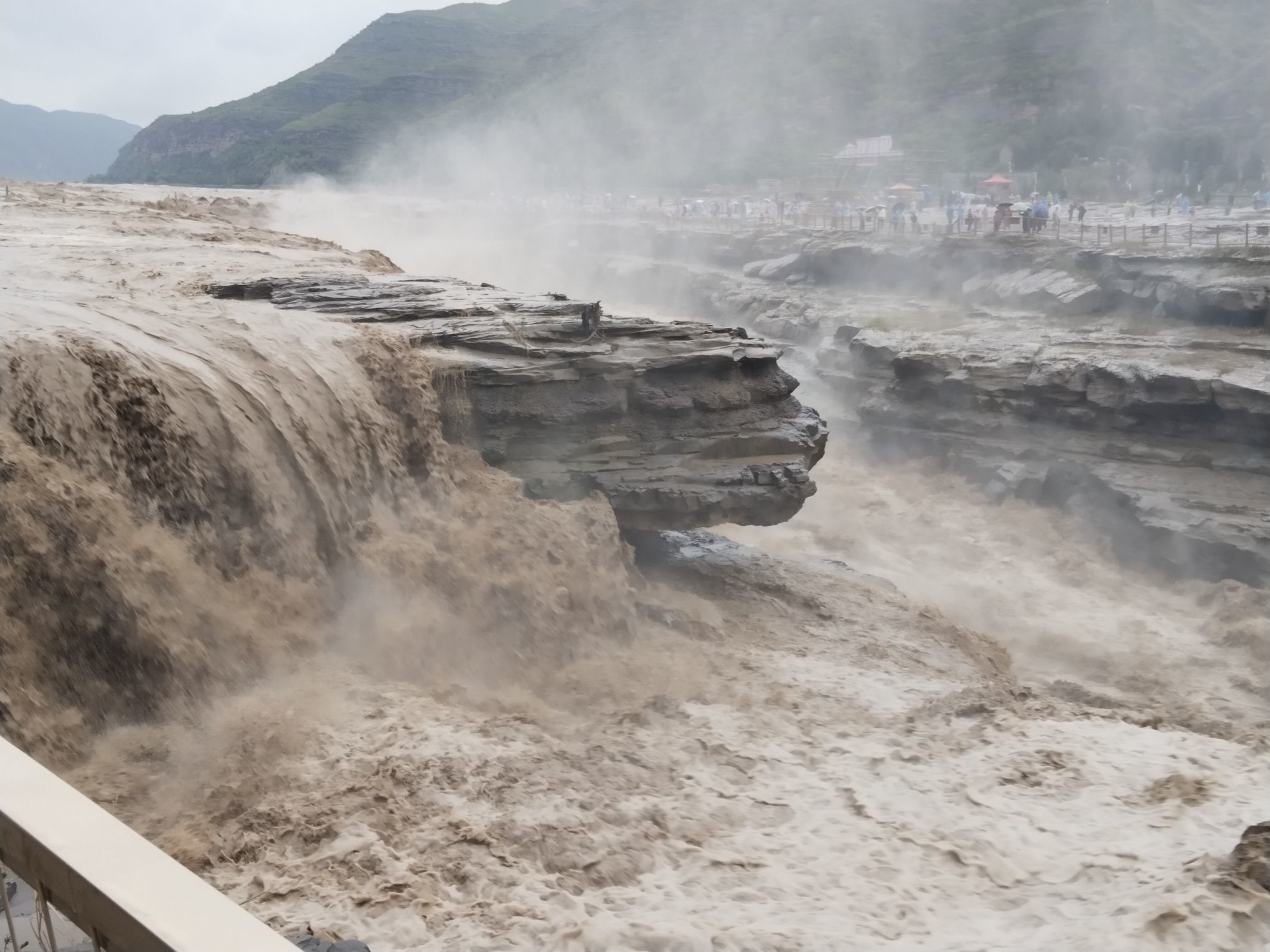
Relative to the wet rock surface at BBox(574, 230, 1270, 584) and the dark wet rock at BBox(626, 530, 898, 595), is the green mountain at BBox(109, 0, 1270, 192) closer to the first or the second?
the wet rock surface at BBox(574, 230, 1270, 584)

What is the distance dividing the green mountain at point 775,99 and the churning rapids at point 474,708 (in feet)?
93.3

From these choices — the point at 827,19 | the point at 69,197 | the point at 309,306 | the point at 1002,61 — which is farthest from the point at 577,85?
the point at 309,306

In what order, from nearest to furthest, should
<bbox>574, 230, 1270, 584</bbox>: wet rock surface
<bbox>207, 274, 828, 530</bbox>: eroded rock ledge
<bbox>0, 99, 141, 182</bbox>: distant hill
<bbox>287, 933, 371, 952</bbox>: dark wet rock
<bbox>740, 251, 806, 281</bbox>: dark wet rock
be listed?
<bbox>287, 933, 371, 952</bbox>: dark wet rock, <bbox>207, 274, 828, 530</bbox>: eroded rock ledge, <bbox>574, 230, 1270, 584</bbox>: wet rock surface, <bbox>740, 251, 806, 281</bbox>: dark wet rock, <bbox>0, 99, 141, 182</bbox>: distant hill

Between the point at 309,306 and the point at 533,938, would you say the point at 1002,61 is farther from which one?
the point at 533,938

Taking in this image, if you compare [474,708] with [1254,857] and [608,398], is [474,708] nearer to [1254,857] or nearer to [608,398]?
[608,398]

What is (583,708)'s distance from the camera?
7.50 m

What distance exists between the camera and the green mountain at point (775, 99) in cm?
3975

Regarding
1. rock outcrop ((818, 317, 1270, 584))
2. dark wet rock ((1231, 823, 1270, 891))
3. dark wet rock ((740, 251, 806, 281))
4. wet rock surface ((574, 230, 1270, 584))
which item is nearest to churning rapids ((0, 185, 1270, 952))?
dark wet rock ((1231, 823, 1270, 891))

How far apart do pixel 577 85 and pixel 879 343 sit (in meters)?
45.9

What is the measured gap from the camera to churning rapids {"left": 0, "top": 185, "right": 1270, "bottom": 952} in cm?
489

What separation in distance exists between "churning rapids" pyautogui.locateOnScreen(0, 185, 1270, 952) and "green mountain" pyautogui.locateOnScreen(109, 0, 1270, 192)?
28425mm

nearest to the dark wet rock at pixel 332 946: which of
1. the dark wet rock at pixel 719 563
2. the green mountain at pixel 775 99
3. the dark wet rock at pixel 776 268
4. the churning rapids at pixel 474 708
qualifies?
the churning rapids at pixel 474 708

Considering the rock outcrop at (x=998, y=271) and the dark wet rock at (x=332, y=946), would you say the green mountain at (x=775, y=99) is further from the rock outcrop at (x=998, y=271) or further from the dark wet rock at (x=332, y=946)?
the dark wet rock at (x=332, y=946)

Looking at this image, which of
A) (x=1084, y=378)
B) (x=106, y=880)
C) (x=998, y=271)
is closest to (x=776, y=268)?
(x=998, y=271)
